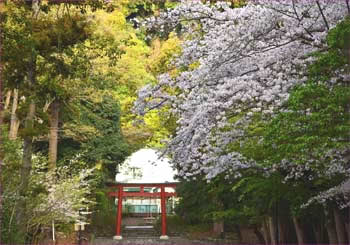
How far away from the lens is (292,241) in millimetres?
13133

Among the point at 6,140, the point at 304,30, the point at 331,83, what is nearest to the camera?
the point at 331,83

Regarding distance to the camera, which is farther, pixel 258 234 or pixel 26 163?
pixel 258 234

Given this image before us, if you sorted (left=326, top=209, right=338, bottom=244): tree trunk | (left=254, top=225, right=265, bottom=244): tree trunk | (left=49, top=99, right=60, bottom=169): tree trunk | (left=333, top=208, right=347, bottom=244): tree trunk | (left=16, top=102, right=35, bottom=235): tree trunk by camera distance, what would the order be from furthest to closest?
(left=49, top=99, right=60, bottom=169): tree trunk
(left=254, top=225, right=265, bottom=244): tree trunk
(left=326, top=209, right=338, bottom=244): tree trunk
(left=333, top=208, right=347, bottom=244): tree trunk
(left=16, top=102, right=35, bottom=235): tree trunk

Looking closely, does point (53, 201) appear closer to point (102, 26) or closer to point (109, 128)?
point (102, 26)

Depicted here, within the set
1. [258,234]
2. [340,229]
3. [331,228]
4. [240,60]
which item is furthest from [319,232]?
[240,60]

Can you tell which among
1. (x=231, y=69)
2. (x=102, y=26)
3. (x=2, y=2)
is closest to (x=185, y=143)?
(x=231, y=69)

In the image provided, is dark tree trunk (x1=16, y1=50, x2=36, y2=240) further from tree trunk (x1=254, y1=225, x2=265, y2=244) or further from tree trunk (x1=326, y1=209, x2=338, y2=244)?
tree trunk (x1=254, y1=225, x2=265, y2=244)

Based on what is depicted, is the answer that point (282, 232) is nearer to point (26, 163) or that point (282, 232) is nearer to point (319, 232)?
point (319, 232)

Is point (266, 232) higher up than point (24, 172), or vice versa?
point (24, 172)

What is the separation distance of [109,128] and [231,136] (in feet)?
38.1

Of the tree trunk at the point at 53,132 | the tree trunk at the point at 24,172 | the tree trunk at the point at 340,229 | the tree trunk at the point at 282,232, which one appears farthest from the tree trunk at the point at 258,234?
the tree trunk at the point at 24,172

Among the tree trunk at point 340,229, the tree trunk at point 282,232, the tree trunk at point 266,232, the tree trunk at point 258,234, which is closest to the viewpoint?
the tree trunk at point 340,229

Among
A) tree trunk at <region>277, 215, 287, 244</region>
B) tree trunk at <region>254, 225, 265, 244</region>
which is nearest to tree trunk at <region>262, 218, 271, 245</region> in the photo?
tree trunk at <region>254, 225, 265, 244</region>

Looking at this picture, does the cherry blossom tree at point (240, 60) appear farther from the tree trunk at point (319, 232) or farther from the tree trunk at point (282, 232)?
the tree trunk at point (282, 232)
